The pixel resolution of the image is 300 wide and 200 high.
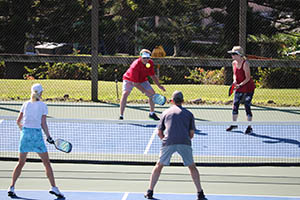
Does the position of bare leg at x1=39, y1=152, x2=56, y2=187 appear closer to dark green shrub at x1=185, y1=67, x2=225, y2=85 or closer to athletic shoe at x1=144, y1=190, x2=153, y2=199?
athletic shoe at x1=144, y1=190, x2=153, y2=199

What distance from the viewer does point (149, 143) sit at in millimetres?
11273

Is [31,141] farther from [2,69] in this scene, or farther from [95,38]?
[2,69]

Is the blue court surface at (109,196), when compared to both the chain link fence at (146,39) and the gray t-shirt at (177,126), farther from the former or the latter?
the chain link fence at (146,39)

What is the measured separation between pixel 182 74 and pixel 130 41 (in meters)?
2.14

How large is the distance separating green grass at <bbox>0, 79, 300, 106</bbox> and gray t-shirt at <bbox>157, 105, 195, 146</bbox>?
7888 millimetres

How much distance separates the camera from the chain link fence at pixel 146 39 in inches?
631

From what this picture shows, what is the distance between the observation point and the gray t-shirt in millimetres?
7715

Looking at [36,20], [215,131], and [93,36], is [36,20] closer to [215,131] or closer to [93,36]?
[93,36]

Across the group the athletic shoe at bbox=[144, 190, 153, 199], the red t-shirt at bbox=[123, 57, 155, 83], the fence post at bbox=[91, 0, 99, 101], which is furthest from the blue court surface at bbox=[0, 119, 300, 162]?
the fence post at bbox=[91, 0, 99, 101]

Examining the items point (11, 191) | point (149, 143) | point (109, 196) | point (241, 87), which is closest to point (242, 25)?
point (241, 87)

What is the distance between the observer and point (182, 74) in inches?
706

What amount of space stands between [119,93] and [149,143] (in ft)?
17.2

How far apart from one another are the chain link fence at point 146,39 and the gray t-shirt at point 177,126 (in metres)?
7.66

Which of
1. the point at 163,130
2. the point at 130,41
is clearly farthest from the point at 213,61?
the point at 163,130
